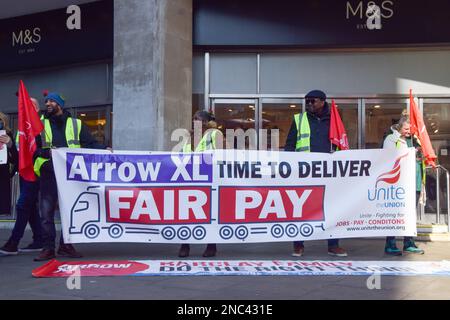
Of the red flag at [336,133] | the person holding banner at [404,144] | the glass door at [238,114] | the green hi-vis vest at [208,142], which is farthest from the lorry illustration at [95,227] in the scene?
the glass door at [238,114]

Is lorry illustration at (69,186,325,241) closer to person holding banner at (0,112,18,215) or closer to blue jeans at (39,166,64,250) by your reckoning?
blue jeans at (39,166,64,250)

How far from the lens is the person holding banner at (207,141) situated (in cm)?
738

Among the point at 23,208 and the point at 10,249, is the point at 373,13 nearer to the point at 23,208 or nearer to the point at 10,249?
the point at 23,208

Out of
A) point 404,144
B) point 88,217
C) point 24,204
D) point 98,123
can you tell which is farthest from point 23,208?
point 98,123

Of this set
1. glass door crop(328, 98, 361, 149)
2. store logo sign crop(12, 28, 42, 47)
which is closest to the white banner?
Answer: glass door crop(328, 98, 361, 149)

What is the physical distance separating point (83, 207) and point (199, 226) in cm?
148

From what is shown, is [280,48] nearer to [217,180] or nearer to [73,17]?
[73,17]

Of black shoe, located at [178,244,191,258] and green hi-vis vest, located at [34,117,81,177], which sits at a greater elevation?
green hi-vis vest, located at [34,117,81,177]

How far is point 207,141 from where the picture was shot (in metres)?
7.61

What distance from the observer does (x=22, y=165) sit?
289 inches

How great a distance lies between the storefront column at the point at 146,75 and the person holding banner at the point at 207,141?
9.74ft

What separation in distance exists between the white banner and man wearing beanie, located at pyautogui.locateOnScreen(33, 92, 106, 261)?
0.83 feet

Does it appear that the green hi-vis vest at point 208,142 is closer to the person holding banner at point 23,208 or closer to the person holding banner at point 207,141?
the person holding banner at point 207,141

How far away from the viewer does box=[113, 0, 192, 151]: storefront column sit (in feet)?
34.8
